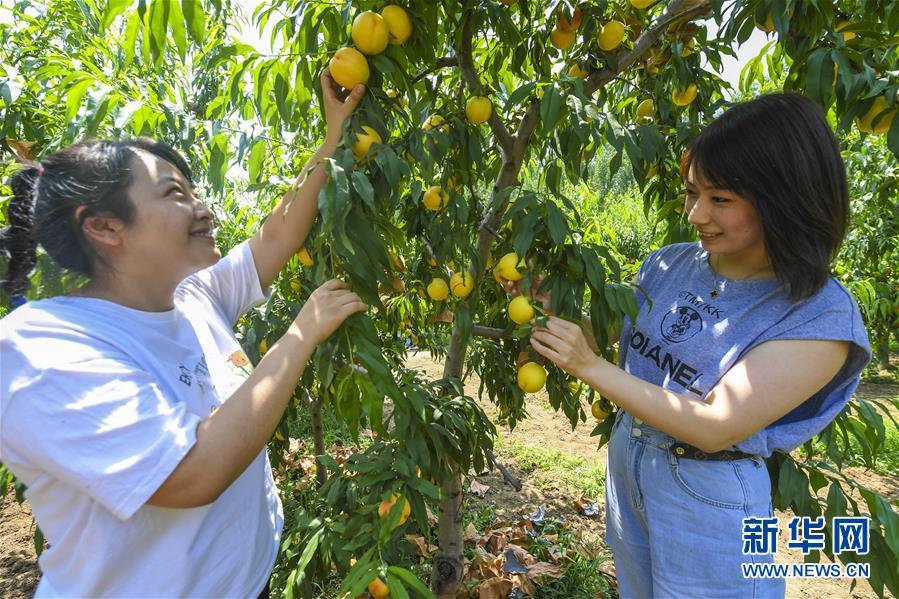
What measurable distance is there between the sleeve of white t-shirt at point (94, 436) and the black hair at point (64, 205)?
36cm

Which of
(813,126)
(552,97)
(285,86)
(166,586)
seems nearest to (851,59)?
(813,126)

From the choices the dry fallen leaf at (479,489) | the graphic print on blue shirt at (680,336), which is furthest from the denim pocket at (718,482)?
the dry fallen leaf at (479,489)

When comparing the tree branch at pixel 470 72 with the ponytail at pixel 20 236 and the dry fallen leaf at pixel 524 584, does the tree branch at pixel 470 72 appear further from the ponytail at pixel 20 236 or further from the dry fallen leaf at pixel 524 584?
the dry fallen leaf at pixel 524 584

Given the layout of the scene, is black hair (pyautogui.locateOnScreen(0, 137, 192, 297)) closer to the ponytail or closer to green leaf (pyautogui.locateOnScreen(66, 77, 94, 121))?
the ponytail

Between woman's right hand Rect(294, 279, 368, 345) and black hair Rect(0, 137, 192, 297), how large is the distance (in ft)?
1.51

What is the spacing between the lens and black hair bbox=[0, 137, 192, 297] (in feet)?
3.62

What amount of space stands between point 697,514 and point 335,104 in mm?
1401

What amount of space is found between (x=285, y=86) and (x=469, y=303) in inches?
34.6

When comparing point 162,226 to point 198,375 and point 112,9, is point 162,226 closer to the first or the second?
point 198,375

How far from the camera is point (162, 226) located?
1181mm

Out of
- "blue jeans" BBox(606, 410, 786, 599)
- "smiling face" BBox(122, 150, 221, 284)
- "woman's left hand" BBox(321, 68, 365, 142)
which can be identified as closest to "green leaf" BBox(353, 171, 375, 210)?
"woman's left hand" BBox(321, 68, 365, 142)


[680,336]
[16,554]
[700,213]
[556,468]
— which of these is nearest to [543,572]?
[556,468]

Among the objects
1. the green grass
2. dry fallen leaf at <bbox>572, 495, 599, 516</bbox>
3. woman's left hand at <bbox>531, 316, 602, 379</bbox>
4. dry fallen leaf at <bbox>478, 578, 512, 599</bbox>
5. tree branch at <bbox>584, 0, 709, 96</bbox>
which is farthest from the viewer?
the green grass

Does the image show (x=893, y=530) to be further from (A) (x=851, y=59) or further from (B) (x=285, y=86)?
(B) (x=285, y=86)
